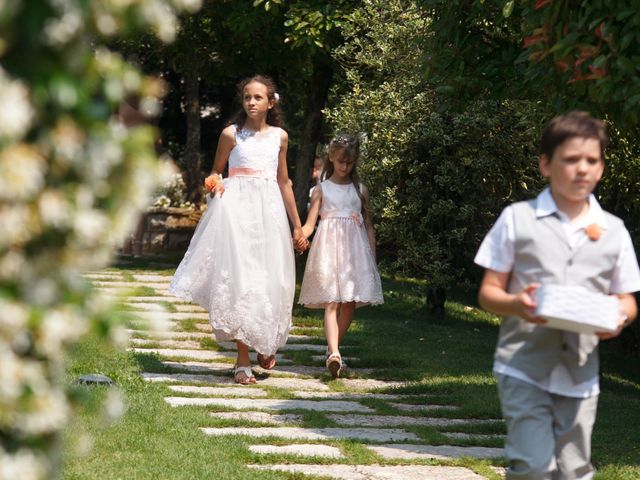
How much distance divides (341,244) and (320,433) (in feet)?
11.1

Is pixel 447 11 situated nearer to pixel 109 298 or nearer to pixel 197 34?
pixel 109 298

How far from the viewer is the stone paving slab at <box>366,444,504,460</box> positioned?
6.86 m

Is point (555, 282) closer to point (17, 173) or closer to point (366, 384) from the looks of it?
point (17, 173)

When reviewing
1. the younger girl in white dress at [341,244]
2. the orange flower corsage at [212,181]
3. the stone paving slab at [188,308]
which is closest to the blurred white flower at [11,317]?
the orange flower corsage at [212,181]

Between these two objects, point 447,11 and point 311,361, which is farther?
point 311,361

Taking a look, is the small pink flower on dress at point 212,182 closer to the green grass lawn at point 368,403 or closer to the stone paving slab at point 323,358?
the green grass lawn at point 368,403

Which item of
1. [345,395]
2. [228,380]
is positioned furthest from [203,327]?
[345,395]

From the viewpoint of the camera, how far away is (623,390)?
10.8m

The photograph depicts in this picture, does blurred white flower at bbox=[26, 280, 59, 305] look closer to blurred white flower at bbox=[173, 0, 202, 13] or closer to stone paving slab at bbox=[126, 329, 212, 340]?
blurred white flower at bbox=[173, 0, 202, 13]

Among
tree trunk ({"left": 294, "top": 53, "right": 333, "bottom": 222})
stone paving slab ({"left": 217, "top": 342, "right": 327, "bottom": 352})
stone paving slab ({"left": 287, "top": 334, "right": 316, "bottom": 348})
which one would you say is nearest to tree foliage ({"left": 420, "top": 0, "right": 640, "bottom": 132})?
stone paving slab ({"left": 217, "top": 342, "right": 327, "bottom": 352})

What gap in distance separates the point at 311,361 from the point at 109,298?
8544 mm

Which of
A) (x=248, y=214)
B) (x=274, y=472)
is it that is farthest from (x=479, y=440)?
(x=248, y=214)

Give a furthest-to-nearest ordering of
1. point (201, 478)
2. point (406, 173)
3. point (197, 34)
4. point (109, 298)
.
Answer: point (197, 34), point (406, 173), point (201, 478), point (109, 298)

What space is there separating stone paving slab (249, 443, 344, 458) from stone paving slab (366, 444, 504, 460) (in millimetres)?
252
